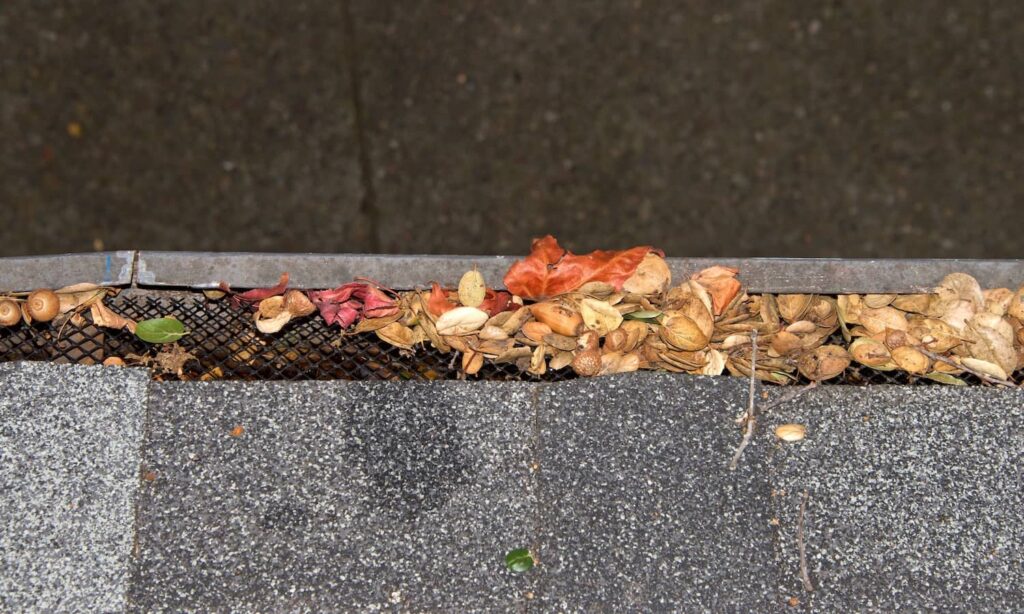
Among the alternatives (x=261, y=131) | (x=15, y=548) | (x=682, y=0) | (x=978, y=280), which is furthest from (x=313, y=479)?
(x=682, y=0)

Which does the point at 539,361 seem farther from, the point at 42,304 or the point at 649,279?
the point at 42,304

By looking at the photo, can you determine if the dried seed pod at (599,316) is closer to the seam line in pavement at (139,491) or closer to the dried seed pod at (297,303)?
the dried seed pod at (297,303)

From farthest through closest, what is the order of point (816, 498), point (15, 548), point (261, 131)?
1. point (261, 131)
2. point (816, 498)
3. point (15, 548)

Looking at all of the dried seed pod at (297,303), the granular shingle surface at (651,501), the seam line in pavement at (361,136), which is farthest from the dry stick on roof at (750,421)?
the seam line in pavement at (361,136)

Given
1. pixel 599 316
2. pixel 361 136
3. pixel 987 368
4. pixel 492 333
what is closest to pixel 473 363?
pixel 492 333

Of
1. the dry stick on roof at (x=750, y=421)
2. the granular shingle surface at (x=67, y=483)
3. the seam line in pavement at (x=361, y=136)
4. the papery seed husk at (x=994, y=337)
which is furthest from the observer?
the seam line in pavement at (x=361, y=136)

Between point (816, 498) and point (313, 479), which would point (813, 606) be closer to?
point (816, 498)

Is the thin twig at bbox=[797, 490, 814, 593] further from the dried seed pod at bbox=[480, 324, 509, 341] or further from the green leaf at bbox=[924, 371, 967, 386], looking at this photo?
the dried seed pod at bbox=[480, 324, 509, 341]
